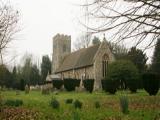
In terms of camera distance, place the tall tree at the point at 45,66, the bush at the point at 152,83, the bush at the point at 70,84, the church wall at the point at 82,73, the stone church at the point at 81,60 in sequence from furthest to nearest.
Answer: the tall tree at the point at 45,66 < the church wall at the point at 82,73 < the stone church at the point at 81,60 < the bush at the point at 70,84 < the bush at the point at 152,83

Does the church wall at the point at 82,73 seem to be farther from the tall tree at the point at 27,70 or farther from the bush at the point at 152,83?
the bush at the point at 152,83

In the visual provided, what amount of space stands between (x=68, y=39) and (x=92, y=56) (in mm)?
24299

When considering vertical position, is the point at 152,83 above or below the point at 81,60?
below

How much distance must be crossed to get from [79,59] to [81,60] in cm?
Answer: 169

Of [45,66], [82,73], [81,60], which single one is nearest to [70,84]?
[82,73]

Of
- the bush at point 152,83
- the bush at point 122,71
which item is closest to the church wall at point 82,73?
the bush at point 122,71

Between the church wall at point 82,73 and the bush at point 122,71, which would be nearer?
the bush at point 122,71

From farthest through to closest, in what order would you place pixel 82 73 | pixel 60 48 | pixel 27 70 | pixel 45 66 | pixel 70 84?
pixel 45 66 < pixel 27 70 < pixel 60 48 < pixel 82 73 < pixel 70 84

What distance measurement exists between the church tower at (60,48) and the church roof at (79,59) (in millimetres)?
2704

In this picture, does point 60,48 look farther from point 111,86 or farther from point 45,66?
point 111,86

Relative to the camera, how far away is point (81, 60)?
6875 centimetres

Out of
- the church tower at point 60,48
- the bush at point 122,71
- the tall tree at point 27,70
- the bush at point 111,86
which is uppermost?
the church tower at point 60,48

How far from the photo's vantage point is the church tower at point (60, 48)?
280 feet


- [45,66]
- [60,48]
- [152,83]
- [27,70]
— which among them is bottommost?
[152,83]
